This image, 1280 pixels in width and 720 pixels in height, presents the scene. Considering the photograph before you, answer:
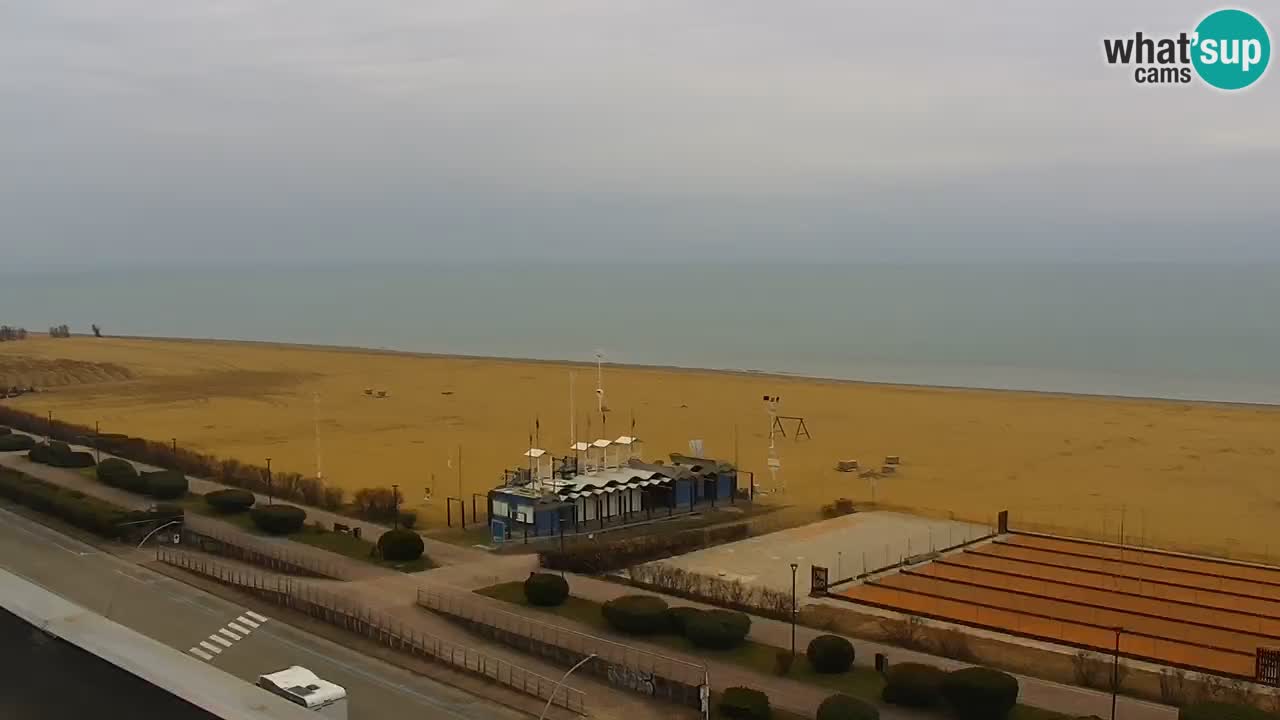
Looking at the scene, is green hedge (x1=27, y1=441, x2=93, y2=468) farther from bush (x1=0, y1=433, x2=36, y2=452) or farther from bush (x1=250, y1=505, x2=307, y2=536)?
bush (x1=250, y1=505, x2=307, y2=536)

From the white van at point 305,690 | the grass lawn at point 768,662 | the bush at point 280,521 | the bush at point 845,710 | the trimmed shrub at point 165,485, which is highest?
the white van at point 305,690

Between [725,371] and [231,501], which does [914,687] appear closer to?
[231,501]

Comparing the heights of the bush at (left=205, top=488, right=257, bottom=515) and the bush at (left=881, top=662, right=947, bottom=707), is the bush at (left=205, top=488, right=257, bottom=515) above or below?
above

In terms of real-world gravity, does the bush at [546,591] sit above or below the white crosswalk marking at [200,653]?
above

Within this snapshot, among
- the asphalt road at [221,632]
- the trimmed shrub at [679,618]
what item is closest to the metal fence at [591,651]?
the trimmed shrub at [679,618]

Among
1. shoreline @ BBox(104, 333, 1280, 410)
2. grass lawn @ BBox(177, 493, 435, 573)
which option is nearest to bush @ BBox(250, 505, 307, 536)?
grass lawn @ BBox(177, 493, 435, 573)

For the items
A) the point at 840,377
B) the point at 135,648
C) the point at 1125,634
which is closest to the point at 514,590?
the point at 1125,634

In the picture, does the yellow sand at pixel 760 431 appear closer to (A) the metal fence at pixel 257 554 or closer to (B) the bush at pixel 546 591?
(A) the metal fence at pixel 257 554
